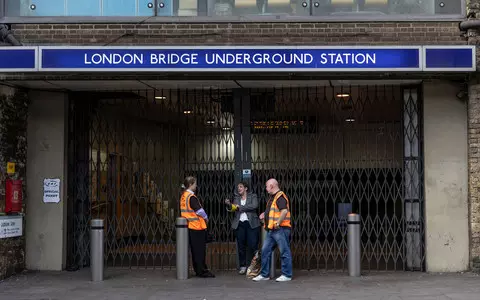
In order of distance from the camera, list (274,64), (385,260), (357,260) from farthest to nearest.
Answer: (385,260) → (357,260) → (274,64)

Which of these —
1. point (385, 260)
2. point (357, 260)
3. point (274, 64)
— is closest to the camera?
point (274, 64)

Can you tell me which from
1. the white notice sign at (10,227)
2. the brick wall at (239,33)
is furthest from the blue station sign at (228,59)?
the white notice sign at (10,227)

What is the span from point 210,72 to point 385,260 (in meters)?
4.70

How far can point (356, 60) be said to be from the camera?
9406mm

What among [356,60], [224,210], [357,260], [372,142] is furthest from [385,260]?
[356,60]

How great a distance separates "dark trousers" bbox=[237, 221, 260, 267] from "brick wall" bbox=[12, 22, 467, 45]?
3179 mm

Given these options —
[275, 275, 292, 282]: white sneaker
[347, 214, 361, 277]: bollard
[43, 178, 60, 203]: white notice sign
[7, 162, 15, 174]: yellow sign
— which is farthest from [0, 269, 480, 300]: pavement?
[7, 162, 15, 174]: yellow sign

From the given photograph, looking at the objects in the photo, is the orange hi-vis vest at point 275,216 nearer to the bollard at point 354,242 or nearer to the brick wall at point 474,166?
the bollard at point 354,242

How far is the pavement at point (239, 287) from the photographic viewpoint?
8.58 meters

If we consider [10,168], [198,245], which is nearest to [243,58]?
[198,245]

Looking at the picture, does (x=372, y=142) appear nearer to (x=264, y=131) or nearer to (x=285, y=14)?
(x=264, y=131)

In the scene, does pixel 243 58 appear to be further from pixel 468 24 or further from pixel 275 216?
pixel 468 24

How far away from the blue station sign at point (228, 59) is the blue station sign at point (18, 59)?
0.54 ft

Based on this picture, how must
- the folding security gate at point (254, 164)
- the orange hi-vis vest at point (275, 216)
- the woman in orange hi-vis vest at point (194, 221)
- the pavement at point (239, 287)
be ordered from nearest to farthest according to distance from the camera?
the pavement at point (239, 287) → the orange hi-vis vest at point (275, 216) → the woman in orange hi-vis vest at point (194, 221) → the folding security gate at point (254, 164)
